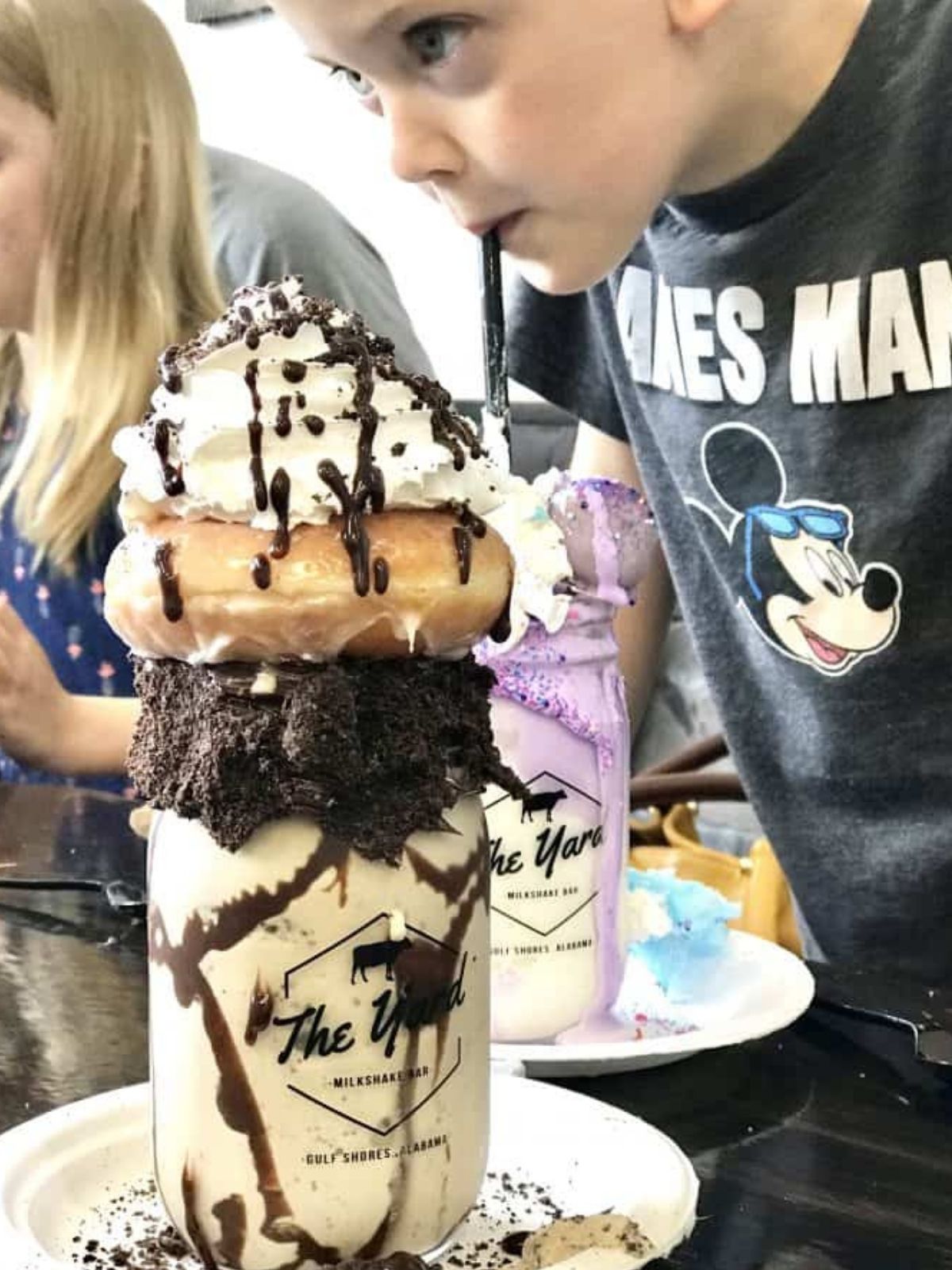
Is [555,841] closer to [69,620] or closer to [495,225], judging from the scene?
[495,225]

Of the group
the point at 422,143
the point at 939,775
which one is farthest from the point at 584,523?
the point at 939,775

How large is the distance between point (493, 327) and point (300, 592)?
518 mm

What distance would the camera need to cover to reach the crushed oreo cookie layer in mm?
500

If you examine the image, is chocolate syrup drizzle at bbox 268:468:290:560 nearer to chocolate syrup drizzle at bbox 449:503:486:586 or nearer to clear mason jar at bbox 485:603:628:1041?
chocolate syrup drizzle at bbox 449:503:486:586

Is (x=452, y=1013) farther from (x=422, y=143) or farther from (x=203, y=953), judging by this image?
(x=422, y=143)

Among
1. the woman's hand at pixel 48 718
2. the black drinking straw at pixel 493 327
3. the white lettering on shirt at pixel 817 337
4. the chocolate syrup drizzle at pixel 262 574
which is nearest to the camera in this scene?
the chocolate syrup drizzle at pixel 262 574

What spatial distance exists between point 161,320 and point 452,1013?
1.33 meters

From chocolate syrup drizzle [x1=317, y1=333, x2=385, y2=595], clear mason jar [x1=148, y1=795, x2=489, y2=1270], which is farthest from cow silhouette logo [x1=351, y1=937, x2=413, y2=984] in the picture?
chocolate syrup drizzle [x1=317, y1=333, x2=385, y2=595]

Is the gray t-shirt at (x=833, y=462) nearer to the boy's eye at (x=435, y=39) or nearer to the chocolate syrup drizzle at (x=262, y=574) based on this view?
the boy's eye at (x=435, y=39)

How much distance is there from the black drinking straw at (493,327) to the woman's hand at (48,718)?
67 centimetres

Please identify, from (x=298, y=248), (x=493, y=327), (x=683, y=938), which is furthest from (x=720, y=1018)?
(x=298, y=248)

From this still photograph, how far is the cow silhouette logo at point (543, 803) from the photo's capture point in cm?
72

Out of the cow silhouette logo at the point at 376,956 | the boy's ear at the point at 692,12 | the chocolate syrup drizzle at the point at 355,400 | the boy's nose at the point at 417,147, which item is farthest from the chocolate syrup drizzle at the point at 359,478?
the boy's ear at the point at 692,12

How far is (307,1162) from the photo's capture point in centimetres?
52
